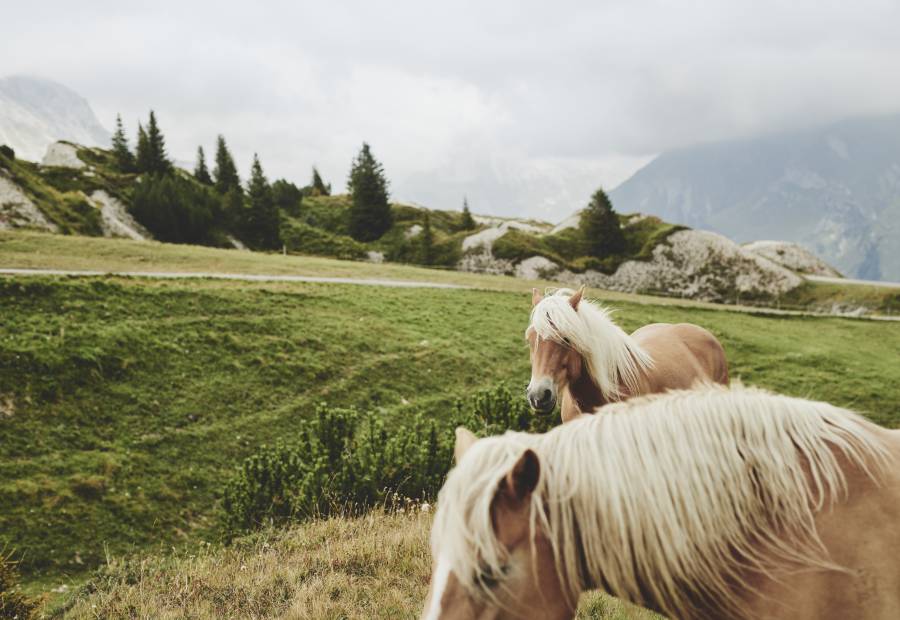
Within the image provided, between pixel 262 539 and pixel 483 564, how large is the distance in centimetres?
523

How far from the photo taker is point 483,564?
2.14 meters

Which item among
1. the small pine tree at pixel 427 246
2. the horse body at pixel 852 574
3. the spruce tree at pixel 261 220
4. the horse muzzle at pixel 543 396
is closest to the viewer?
the horse body at pixel 852 574

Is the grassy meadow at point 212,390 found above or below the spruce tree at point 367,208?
below

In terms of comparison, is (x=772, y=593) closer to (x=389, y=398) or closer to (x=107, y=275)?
(x=389, y=398)

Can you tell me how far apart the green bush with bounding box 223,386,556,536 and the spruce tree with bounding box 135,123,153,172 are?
64541mm

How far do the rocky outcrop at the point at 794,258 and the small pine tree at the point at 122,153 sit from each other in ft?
228

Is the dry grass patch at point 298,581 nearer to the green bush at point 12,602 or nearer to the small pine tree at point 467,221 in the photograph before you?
the green bush at point 12,602

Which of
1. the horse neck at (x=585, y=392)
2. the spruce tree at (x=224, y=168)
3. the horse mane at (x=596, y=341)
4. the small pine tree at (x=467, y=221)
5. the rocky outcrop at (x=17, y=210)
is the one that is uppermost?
the spruce tree at (x=224, y=168)

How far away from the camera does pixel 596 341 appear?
6.11 metres

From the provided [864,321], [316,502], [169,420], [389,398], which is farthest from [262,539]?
[864,321]

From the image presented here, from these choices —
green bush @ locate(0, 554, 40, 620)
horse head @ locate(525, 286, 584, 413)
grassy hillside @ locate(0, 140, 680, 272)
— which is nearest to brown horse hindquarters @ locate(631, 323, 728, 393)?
horse head @ locate(525, 286, 584, 413)

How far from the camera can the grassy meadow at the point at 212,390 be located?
552cm

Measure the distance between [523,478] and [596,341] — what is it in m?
4.23

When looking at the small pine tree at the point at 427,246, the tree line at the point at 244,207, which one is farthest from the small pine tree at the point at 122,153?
the small pine tree at the point at 427,246
